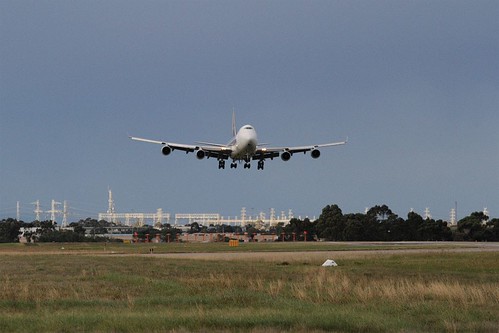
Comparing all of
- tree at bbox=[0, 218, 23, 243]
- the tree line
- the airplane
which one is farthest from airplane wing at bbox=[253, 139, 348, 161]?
tree at bbox=[0, 218, 23, 243]

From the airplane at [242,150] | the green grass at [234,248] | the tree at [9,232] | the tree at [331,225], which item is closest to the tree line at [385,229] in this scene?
the tree at [331,225]

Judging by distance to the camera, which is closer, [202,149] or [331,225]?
[202,149]

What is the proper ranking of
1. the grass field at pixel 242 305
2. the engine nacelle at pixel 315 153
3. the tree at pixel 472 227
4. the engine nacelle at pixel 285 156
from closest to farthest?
1. the grass field at pixel 242 305
2. the engine nacelle at pixel 315 153
3. the engine nacelle at pixel 285 156
4. the tree at pixel 472 227

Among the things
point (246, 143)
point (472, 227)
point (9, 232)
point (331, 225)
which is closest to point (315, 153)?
point (246, 143)

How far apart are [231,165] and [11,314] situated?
53.8 metres

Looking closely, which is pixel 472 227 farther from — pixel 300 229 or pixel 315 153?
pixel 315 153

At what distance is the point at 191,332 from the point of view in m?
16.9

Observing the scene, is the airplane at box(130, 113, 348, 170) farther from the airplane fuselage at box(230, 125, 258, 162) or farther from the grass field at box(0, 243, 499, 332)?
the grass field at box(0, 243, 499, 332)

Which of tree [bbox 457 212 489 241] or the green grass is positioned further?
tree [bbox 457 212 489 241]

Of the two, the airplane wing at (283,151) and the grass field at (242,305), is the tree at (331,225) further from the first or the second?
the grass field at (242,305)

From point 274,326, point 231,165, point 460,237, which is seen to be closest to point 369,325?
point 274,326

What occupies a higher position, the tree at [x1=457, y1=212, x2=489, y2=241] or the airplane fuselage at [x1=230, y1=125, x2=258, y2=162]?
Result: the airplane fuselage at [x1=230, y1=125, x2=258, y2=162]

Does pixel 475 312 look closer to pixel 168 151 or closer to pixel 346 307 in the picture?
pixel 346 307

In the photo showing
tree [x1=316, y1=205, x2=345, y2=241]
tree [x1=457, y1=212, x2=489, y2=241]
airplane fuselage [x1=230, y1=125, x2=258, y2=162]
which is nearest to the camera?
airplane fuselage [x1=230, y1=125, x2=258, y2=162]
